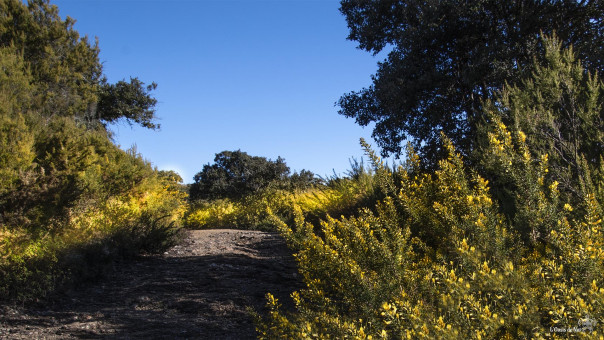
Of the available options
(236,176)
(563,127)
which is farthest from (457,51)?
(236,176)

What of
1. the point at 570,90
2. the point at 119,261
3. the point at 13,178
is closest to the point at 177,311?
the point at 119,261

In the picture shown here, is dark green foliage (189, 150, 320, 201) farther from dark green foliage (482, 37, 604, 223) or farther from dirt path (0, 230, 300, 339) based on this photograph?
dark green foliage (482, 37, 604, 223)

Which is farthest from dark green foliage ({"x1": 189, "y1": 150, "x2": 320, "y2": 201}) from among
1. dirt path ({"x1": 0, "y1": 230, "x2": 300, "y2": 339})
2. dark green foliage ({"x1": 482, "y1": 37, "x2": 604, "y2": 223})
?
dark green foliage ({"x1": 482, "y1": 37, "x2": 604, "y2": 223})

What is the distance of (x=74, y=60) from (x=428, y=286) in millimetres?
19157

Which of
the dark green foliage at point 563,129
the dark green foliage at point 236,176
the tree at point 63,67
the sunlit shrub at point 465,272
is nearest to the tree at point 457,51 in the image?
the dark green foliage at point 563,129

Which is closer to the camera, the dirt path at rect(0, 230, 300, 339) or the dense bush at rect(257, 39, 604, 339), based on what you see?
the dense bush at rect(257, 39, 604, 339)

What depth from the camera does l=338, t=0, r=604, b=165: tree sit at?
30.3 feet

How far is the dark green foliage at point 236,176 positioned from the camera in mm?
27422

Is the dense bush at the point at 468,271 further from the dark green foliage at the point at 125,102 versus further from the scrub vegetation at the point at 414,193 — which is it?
the dark green foliage at the point at 125,102

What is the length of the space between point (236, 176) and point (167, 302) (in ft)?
74.9

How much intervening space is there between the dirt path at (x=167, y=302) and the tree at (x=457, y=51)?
17.1 ft

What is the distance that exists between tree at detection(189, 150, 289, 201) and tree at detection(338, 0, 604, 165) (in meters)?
17.2

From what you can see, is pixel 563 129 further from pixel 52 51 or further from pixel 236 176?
pixel 236 176

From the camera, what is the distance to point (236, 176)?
2803 cm
